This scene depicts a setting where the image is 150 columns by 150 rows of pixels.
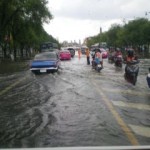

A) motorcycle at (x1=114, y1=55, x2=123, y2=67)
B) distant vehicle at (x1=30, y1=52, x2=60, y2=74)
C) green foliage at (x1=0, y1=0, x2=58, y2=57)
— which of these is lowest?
motorcycle at (x1=114, y1=55, x2=123, y2=67)

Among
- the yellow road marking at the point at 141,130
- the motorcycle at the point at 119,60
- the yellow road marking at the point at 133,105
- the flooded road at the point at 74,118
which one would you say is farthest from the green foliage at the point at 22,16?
the yellow road marking at the point at 141,130

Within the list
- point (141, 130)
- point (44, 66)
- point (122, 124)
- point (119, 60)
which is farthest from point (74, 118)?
point (119, 60)

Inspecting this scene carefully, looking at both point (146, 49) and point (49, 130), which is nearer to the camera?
point (49, 130)

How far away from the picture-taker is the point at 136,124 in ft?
34.4

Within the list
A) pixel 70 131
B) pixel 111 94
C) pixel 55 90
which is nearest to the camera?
pixel 70 131

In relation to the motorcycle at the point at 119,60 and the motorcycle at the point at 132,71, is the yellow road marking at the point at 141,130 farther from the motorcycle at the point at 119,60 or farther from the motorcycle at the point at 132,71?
the motorcycle at the point at 119,60

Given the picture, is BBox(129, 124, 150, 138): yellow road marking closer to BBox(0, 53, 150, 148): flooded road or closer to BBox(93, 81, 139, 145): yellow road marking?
BBox(0, 53, 150, 148): flooded road

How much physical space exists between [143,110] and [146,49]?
3366 inches

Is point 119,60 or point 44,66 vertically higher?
point 44,66

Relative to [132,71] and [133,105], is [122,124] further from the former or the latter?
[132,71]

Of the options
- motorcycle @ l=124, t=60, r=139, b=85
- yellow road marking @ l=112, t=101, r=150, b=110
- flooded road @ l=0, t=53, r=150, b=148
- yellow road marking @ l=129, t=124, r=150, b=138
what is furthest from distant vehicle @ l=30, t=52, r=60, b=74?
yellow road marking @ l=129, t=124, r=150, b=138

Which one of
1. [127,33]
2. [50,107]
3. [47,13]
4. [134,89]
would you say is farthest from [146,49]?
[50,107]

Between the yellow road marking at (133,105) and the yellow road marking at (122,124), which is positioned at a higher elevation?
the yellow road marking at (122,124)

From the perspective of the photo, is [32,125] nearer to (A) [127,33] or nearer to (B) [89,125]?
(B) [89,125]
